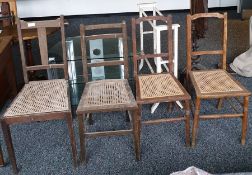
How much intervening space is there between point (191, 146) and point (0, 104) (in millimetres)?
1650

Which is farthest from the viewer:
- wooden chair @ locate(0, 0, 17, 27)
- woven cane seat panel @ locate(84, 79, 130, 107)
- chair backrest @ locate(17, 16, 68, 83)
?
wooden chair @ locate(0, 0, 17, 27)

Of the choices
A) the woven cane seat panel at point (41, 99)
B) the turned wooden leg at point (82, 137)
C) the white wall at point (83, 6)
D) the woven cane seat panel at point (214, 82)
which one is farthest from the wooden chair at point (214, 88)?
the white wall at point (83, 6)

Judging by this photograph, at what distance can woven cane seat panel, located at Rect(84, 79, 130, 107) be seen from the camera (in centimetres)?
A: 228

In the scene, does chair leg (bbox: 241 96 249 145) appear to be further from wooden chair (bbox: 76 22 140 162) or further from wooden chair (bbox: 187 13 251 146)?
wooden chair (bbox: 76 22 140 162)

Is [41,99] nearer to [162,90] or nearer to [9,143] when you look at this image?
[9,143]

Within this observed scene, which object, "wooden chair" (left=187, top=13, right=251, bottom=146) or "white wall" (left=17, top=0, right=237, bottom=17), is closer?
"wooden chair" (left=187, top=13, right=251, bottom=146)

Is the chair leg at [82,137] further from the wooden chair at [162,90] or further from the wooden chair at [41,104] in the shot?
the wooden chair at [162,90]

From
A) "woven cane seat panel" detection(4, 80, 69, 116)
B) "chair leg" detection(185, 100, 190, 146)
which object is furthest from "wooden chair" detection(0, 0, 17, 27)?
"chair leg" detection(185, 100, 190, 146)

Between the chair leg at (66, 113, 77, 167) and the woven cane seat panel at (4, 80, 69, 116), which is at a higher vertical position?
the woven cane seat panel at (4, 80, 69, 116)

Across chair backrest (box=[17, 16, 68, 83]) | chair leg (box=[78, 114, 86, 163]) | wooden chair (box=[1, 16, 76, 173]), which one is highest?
chair backrest (box=[17, 16, 68, 83])

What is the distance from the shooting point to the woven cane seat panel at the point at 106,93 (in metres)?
2.28

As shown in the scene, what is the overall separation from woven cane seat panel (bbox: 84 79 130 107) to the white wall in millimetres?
4355

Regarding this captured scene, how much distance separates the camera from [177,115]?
294 cm

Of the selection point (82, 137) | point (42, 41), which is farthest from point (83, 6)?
point (82, 137)
